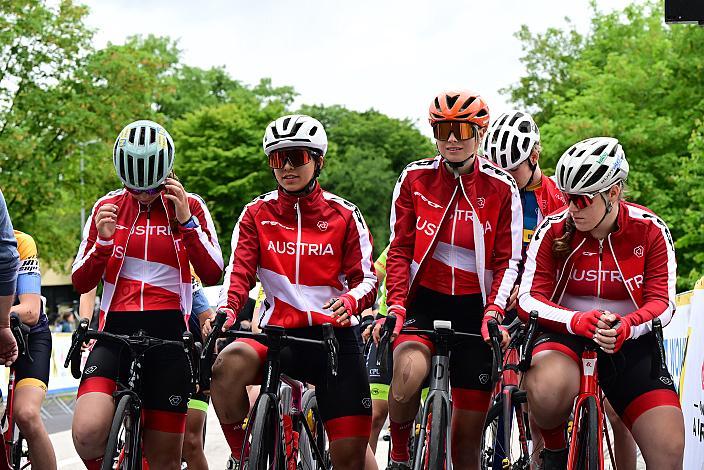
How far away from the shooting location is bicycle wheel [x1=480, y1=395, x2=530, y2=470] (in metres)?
8.20

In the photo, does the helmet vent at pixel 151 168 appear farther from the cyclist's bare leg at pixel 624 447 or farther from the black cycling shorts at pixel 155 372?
the cyclist's bare leg at pixel 624 447

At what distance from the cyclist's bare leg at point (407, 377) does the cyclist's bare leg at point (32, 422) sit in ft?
9.32

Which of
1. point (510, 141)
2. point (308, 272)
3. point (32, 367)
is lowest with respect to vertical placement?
point (32, 367)

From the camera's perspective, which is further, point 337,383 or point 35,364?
point 35,364

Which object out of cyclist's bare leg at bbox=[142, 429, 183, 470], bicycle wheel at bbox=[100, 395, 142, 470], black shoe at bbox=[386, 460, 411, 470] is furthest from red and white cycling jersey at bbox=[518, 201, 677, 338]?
bicycle wheel at bbox=[100, 395, 142, 470]

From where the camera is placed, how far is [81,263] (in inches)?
289

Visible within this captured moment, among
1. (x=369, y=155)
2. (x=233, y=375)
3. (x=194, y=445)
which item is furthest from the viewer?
(x=369, y=155)

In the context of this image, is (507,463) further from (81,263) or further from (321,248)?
(81,263)

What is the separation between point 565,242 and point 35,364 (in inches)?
160

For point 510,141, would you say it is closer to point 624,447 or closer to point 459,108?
point 459,108

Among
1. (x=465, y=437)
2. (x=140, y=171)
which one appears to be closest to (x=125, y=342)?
(x=140, y=171)

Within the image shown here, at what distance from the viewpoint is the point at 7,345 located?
5977mm

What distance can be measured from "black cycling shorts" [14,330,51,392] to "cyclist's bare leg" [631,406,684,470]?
173 inches

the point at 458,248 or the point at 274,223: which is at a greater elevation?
the point at 274,223
